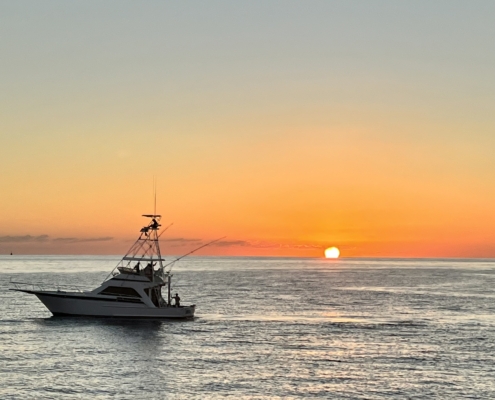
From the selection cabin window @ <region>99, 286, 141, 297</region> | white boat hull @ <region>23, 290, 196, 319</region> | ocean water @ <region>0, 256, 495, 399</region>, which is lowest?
ocean water @ <region>0, 256, 495, 399</region>

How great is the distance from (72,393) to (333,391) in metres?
14.9

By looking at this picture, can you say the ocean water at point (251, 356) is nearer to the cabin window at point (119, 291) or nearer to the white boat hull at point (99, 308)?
the white boat hull at point (99, 308)

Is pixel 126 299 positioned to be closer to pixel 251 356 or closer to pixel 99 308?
pixel 99 308

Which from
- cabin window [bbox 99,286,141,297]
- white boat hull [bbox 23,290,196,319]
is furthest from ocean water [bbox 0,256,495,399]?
cabin window [bbox 99,286,141,297]

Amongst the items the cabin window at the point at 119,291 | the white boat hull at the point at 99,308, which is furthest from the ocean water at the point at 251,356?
the cabin window at the point at 119,291

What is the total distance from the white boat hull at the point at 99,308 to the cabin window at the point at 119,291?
2.67 ft

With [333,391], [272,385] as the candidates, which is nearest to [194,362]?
[272,385]

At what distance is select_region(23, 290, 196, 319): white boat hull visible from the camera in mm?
69562

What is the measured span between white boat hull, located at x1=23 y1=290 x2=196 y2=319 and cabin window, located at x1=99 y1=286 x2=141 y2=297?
2.67 feet

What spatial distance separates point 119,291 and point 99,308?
262 cm

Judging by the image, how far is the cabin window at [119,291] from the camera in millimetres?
69875

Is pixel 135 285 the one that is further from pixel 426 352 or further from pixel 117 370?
pixel 426 352

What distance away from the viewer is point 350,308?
309ft

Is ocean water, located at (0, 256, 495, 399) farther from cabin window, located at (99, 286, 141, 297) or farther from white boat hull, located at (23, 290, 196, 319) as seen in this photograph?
cabin window, located at (99, 286, 141, 297)
